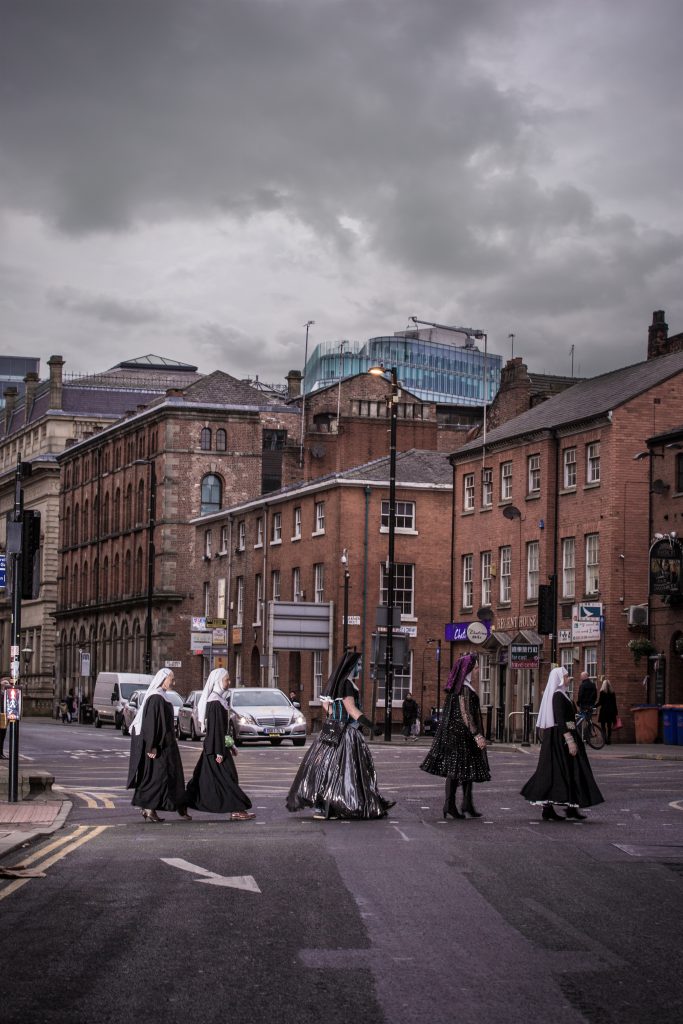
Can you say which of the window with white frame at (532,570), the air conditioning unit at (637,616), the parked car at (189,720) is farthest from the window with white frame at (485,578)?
the parked car at (189,720)

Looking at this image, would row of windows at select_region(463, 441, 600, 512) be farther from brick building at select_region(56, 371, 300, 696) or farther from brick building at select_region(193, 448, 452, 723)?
brick building at select_region(56, 371, 300, 696)

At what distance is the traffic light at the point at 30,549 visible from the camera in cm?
2103

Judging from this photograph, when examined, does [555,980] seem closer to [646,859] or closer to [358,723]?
[646,859]

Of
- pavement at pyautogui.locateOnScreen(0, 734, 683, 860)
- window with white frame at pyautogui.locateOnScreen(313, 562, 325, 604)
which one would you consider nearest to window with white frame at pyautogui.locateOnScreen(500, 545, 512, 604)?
window with white frame at pyautogui.locateOnScreen(313, 562, 325, 604)

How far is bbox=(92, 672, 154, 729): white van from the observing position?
6562cm

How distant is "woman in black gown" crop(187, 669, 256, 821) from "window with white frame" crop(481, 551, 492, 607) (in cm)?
3727

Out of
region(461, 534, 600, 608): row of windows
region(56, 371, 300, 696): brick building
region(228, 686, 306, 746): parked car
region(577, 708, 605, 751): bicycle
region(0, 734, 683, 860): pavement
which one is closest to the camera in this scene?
region(0, 734, 683, 860): pavement

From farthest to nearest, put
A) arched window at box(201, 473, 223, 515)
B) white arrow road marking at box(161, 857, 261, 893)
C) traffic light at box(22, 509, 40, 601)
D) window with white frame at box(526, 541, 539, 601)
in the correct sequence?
arched window at box(201, 473, 223, 515) → window with white frame at box(526, 541, 539, 601) → traffic light at box(22, 509, 40, 601) → white arrow road marking at box(161, 857, 261, 893)

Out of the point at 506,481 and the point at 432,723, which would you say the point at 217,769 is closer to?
the point at 432,723

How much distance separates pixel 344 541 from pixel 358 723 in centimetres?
4458

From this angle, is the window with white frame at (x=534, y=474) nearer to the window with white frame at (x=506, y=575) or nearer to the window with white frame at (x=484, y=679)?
the window with white frame at (x=506, y=575)

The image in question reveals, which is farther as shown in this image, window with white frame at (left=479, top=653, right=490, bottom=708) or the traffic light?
window with white frame at (left=479, top=653, right=490, bottom=708)

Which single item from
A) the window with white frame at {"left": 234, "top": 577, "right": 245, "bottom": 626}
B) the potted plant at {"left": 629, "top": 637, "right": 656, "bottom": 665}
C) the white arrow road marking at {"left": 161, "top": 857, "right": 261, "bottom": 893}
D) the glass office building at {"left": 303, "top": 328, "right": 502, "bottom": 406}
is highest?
the glass office building at {"left": 303, "top": 328, "right": 502, "bottom": 406}

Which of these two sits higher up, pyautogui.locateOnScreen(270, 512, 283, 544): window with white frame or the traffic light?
pyautogui.locateOnScreen(270, 512, 283, 544): window with white frame
